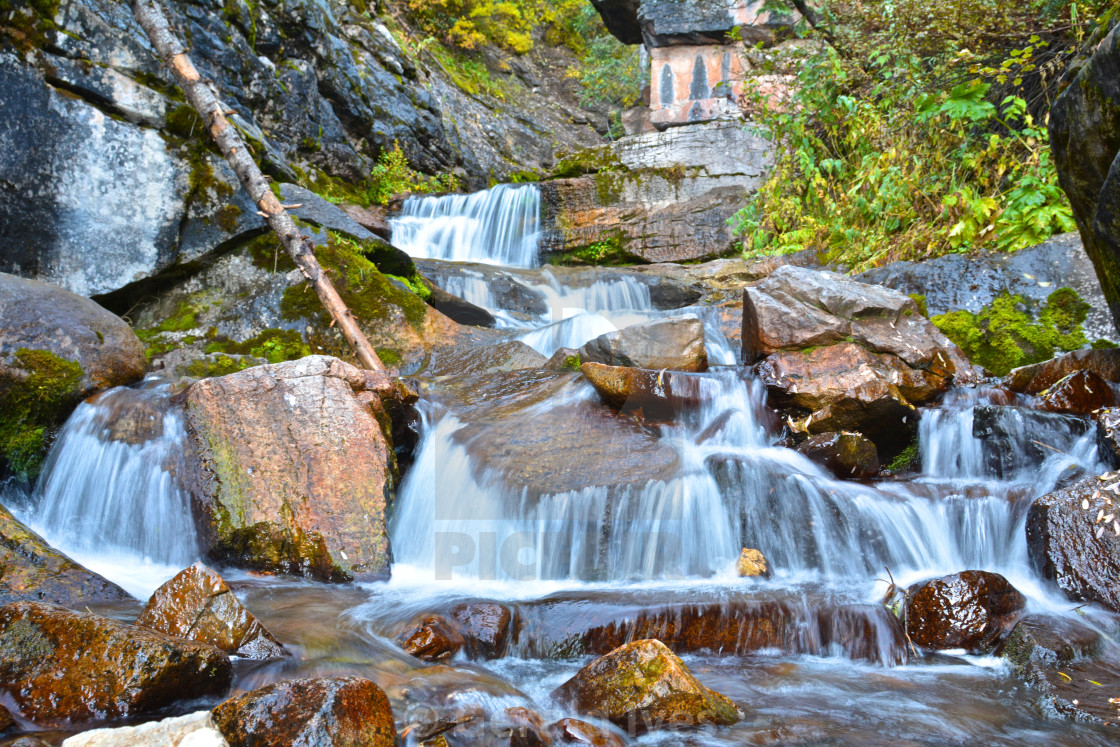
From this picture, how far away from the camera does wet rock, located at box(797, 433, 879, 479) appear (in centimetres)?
526

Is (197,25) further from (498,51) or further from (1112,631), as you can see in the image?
(498,51)

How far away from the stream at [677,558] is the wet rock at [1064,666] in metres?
0.11

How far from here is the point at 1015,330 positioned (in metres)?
6.49

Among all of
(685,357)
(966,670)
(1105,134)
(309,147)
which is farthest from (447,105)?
(966,670)

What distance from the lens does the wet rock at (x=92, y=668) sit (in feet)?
8.39

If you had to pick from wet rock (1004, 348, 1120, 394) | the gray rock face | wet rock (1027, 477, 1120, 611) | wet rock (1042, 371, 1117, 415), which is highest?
the gray rock face

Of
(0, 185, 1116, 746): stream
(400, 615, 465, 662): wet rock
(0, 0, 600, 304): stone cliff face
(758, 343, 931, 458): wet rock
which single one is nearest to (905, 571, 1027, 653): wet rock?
(0, 185, 1116, 746): stream

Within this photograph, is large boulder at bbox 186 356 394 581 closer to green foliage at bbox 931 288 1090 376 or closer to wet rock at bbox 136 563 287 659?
wet rock at bbox 136 563 287 659

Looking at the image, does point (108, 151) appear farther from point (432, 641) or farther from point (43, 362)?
point (432, 641)

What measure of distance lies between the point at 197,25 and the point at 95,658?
980 centimetres

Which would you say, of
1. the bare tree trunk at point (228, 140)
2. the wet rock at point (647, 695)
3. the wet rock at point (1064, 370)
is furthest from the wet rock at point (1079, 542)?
the bare tree trunk at point (228, 140)

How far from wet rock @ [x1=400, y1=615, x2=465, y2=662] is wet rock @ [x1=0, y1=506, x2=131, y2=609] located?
5.52 ft

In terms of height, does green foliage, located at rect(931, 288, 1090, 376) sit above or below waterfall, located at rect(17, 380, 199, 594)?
above

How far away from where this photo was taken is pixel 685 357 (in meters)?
6.20
